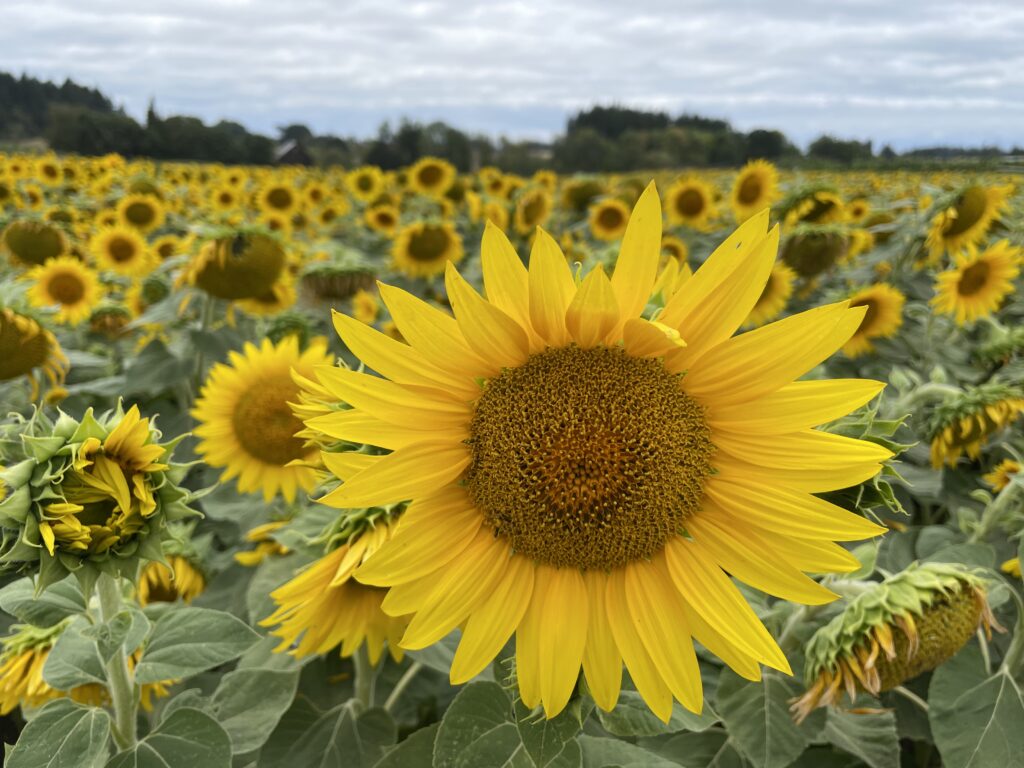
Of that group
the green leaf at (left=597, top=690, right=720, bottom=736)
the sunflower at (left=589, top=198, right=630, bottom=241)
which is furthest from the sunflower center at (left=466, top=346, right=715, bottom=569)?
the sunflower at (left=589, top=198, right=630, bottom=241)

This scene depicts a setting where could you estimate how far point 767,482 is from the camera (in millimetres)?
1126

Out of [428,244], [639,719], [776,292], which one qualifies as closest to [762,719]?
[639,719]

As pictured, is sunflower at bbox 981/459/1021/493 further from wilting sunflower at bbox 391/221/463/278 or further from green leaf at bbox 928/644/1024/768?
wilting sunflower at bbox 391/221/463/278

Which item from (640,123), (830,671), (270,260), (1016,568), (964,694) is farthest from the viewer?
(640,123)

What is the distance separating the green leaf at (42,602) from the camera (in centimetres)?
146

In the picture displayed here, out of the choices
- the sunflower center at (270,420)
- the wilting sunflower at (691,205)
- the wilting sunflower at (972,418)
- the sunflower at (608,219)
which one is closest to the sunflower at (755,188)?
the wilting sunflower at (691,205)

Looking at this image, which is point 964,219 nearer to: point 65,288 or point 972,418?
point 972,418

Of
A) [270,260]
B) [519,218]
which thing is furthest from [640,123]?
[270,260]

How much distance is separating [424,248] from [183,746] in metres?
5.03

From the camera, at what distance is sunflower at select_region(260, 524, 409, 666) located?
1495 mm

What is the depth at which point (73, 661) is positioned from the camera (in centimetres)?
153

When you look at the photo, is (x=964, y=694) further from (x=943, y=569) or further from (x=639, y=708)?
(x=639, y=708)

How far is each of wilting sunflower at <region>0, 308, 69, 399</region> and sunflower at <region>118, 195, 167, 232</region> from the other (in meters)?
4.90

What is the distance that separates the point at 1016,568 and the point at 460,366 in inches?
77.1
